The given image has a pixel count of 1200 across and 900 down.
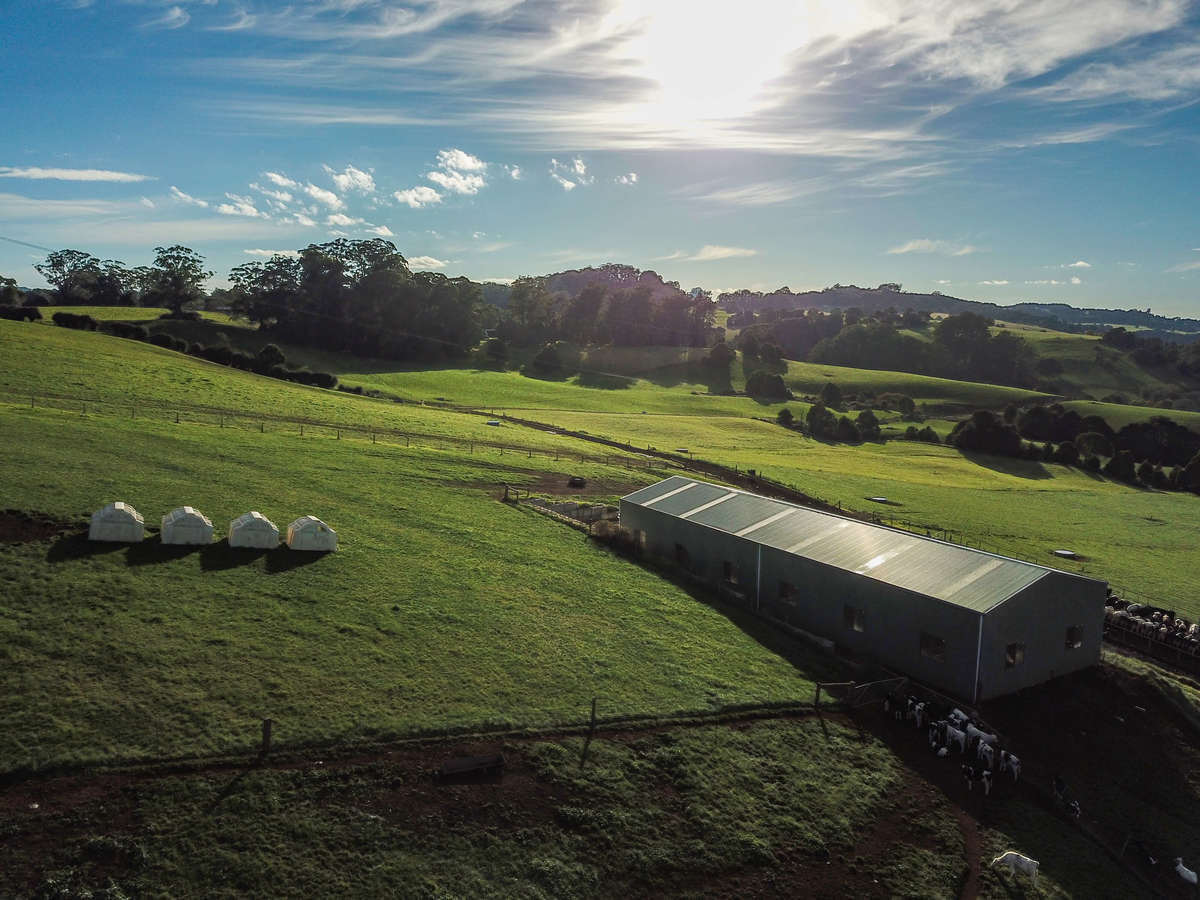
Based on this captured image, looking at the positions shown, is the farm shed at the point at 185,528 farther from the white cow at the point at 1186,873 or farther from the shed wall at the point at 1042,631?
the white cow at the point at 1186,873

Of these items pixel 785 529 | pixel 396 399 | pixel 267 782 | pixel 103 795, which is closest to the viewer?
pixel 103 795

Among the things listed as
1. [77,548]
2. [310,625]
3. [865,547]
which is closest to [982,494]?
[865,547]

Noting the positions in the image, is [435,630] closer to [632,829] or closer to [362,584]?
[362,584]

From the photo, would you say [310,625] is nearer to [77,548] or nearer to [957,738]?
[77,548]

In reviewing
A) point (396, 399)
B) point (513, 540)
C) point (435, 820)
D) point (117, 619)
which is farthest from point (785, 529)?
point (396, 399)

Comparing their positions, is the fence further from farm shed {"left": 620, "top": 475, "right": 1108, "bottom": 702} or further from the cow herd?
the cow herd

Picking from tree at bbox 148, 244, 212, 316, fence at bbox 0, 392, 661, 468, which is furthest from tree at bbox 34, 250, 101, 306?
fence at bbox 0, 392, 661, 468

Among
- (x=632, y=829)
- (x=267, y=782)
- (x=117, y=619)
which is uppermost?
(x=117, y=619)
